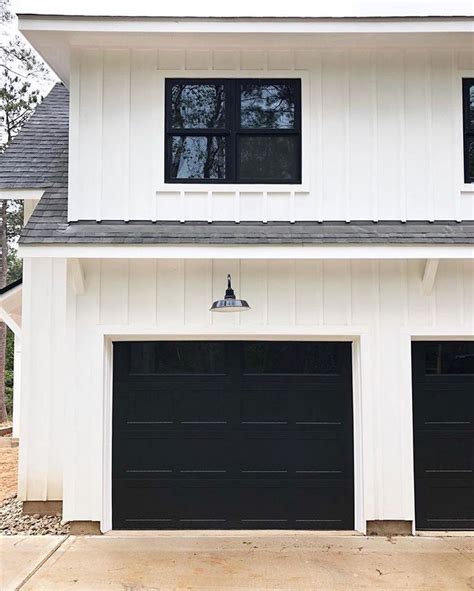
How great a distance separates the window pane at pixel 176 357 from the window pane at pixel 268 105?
7.94 ft

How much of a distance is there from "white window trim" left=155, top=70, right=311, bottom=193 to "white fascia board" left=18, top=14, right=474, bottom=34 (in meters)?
0.44

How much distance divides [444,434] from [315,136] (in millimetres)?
3444

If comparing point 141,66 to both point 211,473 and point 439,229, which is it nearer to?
point 439,229

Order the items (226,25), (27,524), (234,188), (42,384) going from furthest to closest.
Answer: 1. (42,384)
2. (27,524)
3. (234,188)
4. (226,25)

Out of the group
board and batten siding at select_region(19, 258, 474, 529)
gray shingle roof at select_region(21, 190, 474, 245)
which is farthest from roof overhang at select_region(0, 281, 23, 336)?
board and batten siding at select_region(19, 258, 474, 529)

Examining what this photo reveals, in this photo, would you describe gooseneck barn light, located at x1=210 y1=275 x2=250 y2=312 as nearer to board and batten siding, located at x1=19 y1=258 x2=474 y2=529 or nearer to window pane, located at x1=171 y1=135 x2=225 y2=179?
board and batten siding, located at x1=19 y1=258 x2=474 y2=529

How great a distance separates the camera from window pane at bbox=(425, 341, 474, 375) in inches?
248

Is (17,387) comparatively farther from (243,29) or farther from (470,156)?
(470,156)

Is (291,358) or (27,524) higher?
(291,358)

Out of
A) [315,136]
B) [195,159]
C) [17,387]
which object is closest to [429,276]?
[315,136]

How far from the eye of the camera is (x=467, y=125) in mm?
6215

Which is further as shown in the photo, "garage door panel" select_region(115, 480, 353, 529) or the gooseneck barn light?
"garage door panel" select_region(115, 480, 353, 529)
